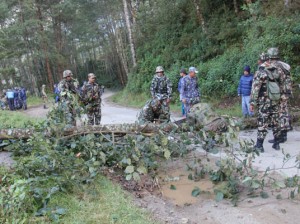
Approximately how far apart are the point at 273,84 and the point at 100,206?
3.93m

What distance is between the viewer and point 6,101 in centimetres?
2289

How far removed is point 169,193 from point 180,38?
50.1 ft

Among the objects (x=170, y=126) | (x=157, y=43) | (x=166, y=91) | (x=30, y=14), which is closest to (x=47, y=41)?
(x=30, y=14)

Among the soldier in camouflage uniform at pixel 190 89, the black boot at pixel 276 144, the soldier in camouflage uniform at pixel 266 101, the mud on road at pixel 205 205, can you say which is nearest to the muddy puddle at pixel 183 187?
the mud on road at pixel 205 205

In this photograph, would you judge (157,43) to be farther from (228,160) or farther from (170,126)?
(228,160)

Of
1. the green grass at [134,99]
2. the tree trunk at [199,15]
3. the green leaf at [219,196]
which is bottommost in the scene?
the green grass at [134,99]

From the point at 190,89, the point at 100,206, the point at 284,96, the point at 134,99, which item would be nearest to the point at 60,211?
the point at 100,206

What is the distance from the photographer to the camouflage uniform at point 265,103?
6.11 meters

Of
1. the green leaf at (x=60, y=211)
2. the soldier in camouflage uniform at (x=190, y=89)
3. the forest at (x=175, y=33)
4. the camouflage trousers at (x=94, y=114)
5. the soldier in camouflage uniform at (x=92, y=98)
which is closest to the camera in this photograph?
the green leaf at (x=60, y=211)

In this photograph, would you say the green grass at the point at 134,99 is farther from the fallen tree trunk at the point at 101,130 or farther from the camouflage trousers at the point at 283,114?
the camouflage trousers at the point at 283,114

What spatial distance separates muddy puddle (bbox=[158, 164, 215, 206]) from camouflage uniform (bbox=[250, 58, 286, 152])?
1.61 metres

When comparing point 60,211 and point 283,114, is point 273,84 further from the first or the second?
point 60,211

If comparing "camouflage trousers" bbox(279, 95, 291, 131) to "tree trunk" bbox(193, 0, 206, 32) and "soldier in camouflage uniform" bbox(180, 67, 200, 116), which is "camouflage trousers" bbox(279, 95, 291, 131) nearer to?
"soldier in camouflage uniform" bbox(180, 67, 200, 116)

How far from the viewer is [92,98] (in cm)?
855
